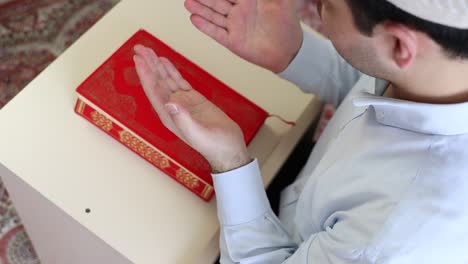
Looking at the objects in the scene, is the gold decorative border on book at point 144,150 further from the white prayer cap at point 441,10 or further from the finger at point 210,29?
the white prayer cap at point 441,10

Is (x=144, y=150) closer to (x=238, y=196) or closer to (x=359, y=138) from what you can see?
(x=238, y=196)

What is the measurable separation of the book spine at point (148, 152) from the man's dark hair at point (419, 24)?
362 millimetres

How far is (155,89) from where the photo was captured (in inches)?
34.7

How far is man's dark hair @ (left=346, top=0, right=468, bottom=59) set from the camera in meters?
0.60

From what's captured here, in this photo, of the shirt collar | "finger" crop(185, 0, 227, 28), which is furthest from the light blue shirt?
"finger" crop(185, 0, 227, 28)

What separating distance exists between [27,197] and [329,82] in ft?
1.59

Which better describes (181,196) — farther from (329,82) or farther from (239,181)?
(329,82)

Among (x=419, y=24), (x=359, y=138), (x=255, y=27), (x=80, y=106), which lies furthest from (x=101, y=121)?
(x=419, y=24)

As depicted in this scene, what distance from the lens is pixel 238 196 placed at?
2.77 feet

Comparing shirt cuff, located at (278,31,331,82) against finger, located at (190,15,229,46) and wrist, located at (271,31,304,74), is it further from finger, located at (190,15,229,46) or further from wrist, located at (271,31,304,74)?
finger, located at (190,15,229,46)

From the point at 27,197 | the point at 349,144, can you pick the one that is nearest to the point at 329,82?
the point at 349,144

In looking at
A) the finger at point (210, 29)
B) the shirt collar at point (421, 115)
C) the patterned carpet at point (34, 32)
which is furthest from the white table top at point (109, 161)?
the patterned carpet at point (34, 32)

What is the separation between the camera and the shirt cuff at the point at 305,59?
0.98m

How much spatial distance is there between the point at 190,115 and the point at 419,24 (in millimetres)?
342
